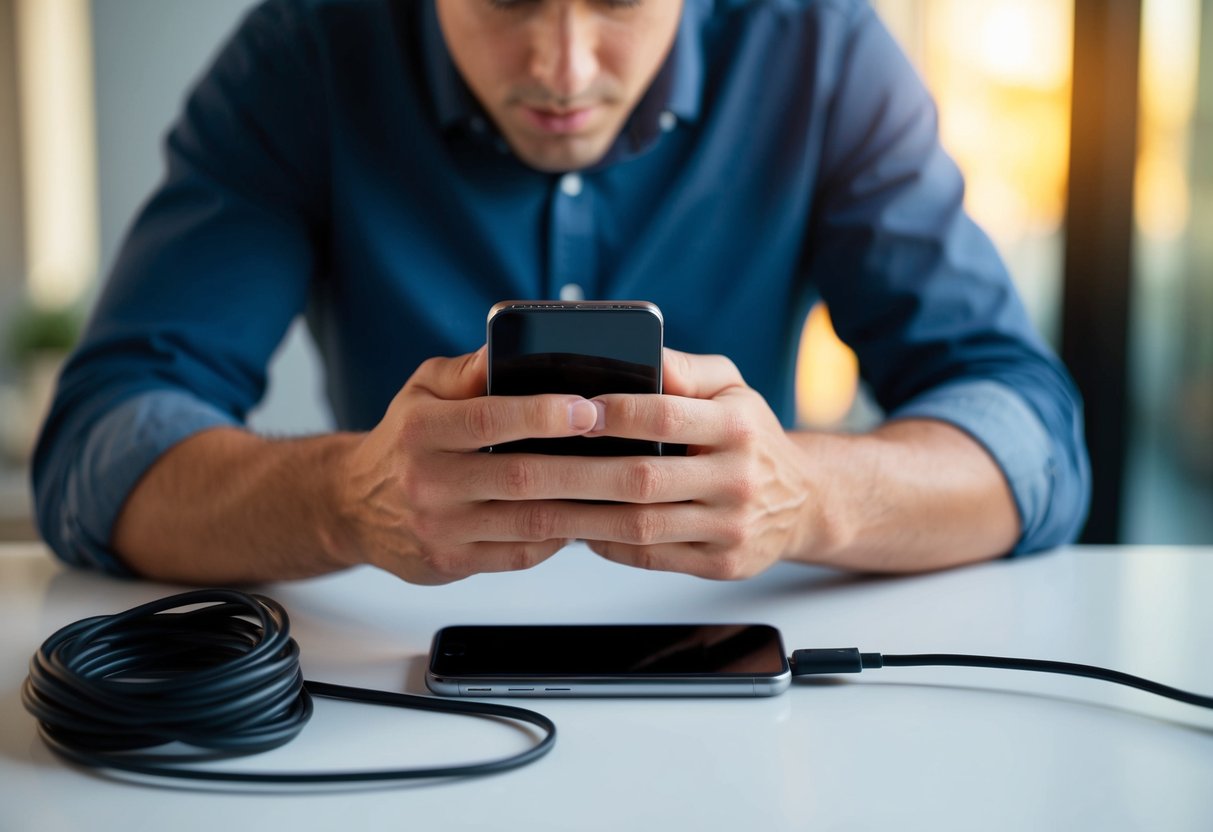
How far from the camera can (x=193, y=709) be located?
22.6 inches

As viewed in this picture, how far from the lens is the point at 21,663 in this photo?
0.76m

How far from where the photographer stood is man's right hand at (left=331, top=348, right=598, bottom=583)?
71 centimetres

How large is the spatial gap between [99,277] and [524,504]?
9.41 ft

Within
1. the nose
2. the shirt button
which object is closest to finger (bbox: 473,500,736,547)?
the nose

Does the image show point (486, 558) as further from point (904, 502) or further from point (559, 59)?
point (559, 59)

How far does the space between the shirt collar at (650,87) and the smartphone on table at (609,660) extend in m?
0.73

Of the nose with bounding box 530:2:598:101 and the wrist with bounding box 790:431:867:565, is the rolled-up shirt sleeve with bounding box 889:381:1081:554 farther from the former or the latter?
the nose with bounding box 530:2:598:101

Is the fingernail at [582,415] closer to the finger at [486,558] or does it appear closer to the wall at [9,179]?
the finger at [486,558]

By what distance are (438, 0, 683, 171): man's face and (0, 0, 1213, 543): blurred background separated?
1.18 metres

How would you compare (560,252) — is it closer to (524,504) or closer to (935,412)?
(935,412)

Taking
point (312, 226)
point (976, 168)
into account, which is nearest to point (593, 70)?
point (312, 226)

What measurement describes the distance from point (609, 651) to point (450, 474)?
17 cm

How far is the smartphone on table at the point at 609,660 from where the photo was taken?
686 mm

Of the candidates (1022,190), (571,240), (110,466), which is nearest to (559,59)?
(571,240)
